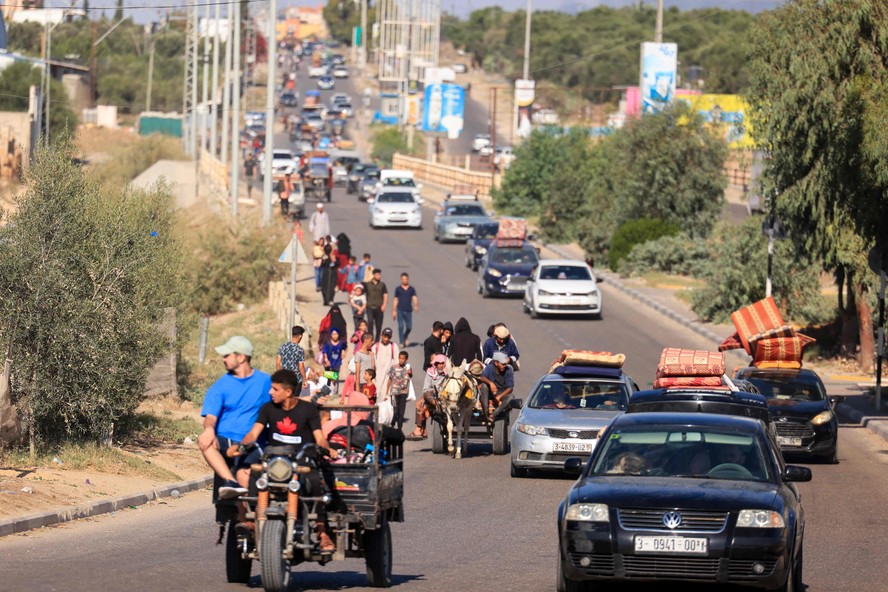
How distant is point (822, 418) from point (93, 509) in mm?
11341

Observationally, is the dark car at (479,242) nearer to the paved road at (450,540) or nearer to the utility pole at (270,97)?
the utility pole at (270,97)

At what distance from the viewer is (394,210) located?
204ft

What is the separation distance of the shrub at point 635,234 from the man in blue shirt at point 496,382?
28.7 m

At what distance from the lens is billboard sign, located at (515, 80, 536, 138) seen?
9119 cm

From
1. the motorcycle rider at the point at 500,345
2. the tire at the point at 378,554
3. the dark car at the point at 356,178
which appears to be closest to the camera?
the tire at the point at 378,554

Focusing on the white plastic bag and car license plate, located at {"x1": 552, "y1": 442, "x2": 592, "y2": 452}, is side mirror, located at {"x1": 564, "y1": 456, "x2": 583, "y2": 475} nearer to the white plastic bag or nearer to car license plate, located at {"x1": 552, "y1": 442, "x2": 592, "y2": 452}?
car license plate, located at {"x1": 552, "y1": 442, "x2": 592, "y2": 452}

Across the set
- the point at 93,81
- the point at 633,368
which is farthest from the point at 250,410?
the point at 93,81

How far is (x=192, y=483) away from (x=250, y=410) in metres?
7.69

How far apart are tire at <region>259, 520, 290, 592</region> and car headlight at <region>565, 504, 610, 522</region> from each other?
200 centimetres

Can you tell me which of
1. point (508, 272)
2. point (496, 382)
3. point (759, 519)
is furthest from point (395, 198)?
point (759, 519)

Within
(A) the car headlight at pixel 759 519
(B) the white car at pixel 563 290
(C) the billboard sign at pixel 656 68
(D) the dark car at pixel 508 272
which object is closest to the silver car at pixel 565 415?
(A) the car headlight at pixel 759 519

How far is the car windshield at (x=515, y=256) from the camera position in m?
44.2

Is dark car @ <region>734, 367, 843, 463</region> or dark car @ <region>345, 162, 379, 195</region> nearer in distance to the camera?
dark car @ <region>734, 367, 843, 463</region>

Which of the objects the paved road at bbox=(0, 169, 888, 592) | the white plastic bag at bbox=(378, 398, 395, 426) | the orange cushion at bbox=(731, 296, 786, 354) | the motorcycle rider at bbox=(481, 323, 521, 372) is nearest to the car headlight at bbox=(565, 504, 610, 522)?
the paved road at bbox=(0, 169, 888, 592)
